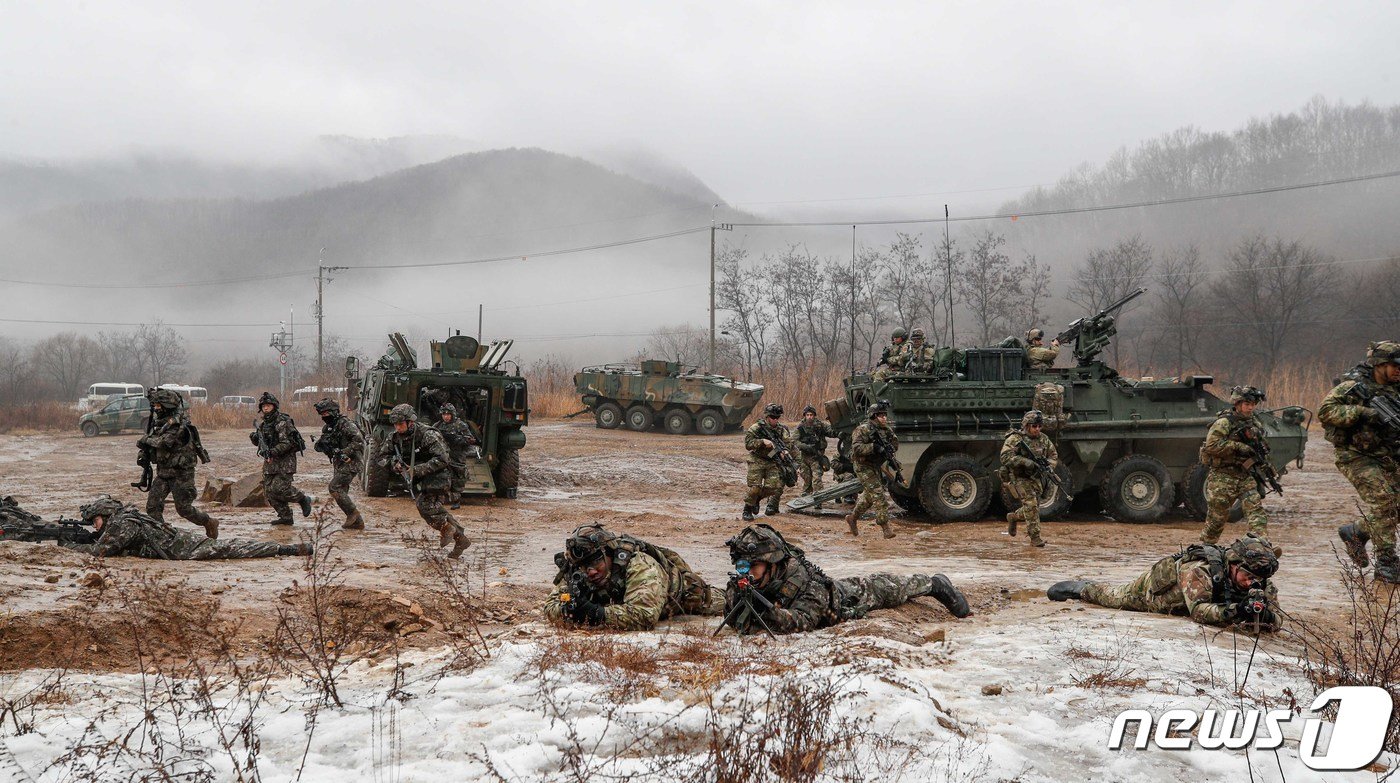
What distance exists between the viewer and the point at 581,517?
43.2 feet

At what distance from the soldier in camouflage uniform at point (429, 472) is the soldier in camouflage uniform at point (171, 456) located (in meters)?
1.99

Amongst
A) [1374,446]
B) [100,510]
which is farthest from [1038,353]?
[100,510]

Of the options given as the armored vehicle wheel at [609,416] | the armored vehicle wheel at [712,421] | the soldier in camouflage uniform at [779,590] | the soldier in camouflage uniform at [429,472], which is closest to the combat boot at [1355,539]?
the soldier in camouflage uniform at [779,590]

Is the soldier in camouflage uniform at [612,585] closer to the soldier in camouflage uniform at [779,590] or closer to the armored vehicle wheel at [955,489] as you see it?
the soldier in camouflage uniform at [779,590]

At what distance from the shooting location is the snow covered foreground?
12.2 feet

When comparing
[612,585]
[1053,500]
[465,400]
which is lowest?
[1053,500]

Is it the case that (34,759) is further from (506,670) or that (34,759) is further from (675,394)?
(675,394)

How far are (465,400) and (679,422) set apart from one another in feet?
45.4

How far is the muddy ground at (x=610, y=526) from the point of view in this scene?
22.2 feet

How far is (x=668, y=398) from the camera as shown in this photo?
1102 inches

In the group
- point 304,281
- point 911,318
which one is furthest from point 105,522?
point 304,281

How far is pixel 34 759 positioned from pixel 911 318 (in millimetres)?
44253

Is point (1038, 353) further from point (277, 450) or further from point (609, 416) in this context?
point (609, 416)

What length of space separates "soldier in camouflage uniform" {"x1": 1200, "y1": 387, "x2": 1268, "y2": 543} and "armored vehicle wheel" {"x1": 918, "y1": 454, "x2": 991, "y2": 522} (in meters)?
4.42
